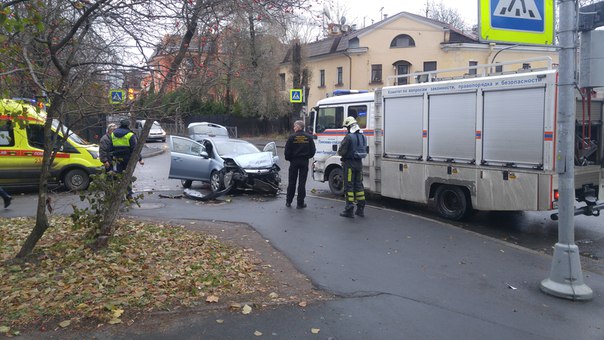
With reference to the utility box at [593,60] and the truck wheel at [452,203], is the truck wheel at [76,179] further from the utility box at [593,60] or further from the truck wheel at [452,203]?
the utility box at [593,60]

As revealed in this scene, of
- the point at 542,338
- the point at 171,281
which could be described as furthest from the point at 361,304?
the point at 171,281

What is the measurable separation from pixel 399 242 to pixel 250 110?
4020cm

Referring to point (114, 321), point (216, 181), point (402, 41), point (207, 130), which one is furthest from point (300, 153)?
point (402, 41)

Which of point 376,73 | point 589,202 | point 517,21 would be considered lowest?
point 589,202

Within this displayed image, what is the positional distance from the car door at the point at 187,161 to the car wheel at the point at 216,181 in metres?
0.28

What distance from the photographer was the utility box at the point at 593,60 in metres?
5.67

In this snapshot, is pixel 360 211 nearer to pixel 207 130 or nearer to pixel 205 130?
pixel 205 130

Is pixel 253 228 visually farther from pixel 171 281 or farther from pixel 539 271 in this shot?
pixel 539 271

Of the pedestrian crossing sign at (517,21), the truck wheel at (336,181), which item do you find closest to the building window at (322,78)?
the truck wheel at (336,181)

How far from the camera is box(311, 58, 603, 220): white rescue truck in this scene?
8.27 metres

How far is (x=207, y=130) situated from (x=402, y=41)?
19.3 m

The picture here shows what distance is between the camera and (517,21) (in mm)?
5812

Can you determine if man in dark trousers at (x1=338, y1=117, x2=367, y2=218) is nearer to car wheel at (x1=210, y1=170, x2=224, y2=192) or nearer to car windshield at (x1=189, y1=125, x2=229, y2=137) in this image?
car wheel at (x1=210, y1=170, x2=224, y2=192)

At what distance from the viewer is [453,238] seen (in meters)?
8.34
